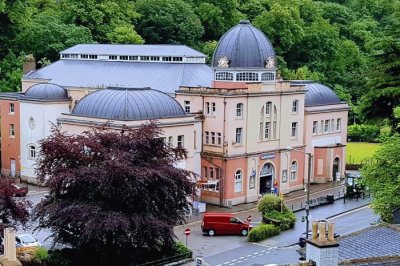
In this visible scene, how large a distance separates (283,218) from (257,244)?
4.37m

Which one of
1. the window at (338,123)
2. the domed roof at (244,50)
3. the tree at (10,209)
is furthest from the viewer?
the window at (338,123)

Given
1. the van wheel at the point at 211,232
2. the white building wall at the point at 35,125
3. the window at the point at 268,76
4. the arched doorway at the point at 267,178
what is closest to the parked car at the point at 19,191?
the white building wall at the point at 35,125

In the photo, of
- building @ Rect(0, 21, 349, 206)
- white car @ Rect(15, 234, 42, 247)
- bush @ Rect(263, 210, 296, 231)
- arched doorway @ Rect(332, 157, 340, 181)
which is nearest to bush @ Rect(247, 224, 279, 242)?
bush @ Rect(263, 210, 296, 231)

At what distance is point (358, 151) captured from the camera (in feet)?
316

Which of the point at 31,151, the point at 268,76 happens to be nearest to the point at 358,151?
the point at 268,76

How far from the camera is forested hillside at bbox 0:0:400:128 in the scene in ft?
322

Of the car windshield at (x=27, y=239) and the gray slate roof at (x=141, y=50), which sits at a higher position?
the gray slate roof at (x=141, y=50)

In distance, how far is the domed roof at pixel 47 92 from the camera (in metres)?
69.7

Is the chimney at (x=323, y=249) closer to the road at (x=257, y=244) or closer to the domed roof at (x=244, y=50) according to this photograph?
the road at (x=257, y=244)

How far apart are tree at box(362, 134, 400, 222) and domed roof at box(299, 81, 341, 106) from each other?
2806cm

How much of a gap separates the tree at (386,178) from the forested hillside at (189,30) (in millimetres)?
43480

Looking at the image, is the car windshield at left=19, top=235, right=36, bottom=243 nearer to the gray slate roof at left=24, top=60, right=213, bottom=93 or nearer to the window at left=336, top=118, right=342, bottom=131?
the gray slate roof at left=24, top=60, right=213, bottom=93

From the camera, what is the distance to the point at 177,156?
4884cm

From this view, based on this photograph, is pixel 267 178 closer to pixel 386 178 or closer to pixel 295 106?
pixel 295 106
